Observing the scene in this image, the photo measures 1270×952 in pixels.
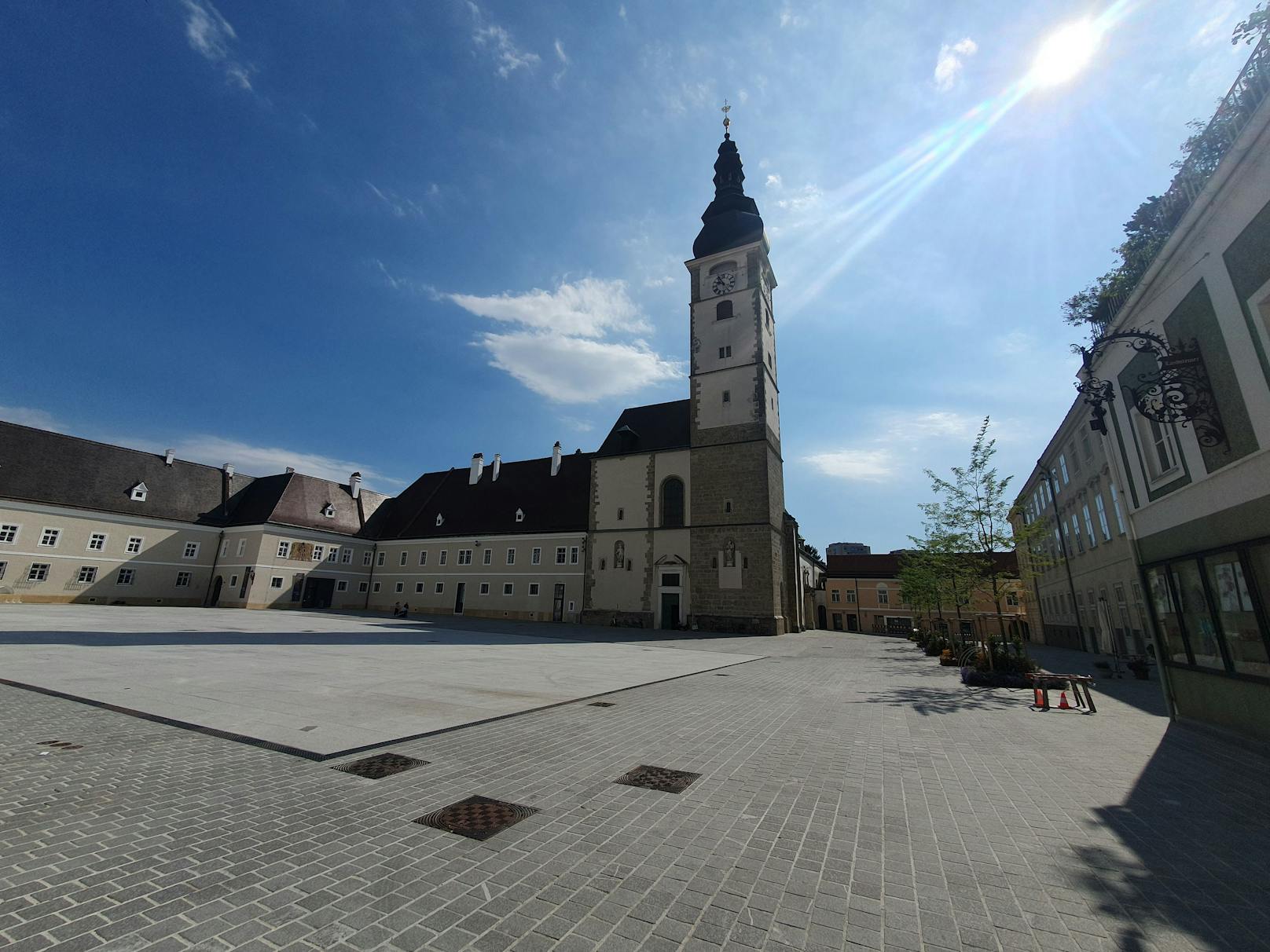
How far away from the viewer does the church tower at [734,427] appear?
33.7 metres

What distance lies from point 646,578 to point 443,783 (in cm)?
3193

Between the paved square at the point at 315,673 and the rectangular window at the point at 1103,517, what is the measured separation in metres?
16.2

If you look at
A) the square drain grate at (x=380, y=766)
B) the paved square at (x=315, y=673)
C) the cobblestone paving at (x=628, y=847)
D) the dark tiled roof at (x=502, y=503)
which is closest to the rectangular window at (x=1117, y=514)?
the paved square at (x=315, y=673)

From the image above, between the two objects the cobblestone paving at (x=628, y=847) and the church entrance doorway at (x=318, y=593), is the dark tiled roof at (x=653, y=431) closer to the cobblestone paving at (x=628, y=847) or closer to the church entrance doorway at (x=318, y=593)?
the church entrance doorway at (x=318, y=593)

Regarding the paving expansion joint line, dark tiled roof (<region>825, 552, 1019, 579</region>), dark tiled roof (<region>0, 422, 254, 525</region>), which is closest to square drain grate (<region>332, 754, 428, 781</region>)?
the paving expansion joint line

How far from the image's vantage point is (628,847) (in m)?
3.86

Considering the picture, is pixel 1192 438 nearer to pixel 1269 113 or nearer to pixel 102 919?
pixel 1269 113

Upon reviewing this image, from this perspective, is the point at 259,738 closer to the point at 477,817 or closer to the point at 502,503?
the point at 477,817

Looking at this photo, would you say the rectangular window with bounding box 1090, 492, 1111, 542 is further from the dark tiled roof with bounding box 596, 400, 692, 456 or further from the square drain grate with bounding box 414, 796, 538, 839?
the square drain grate with bounding box 414, 796, 538, 839

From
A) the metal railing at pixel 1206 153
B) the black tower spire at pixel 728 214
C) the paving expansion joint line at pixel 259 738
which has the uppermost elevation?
the black tower spire at pixel 728 214

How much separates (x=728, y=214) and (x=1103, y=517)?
3068 cm

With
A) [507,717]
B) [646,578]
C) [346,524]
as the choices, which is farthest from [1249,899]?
[346,524]

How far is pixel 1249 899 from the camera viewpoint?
338cm

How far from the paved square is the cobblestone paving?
0.89 metres
